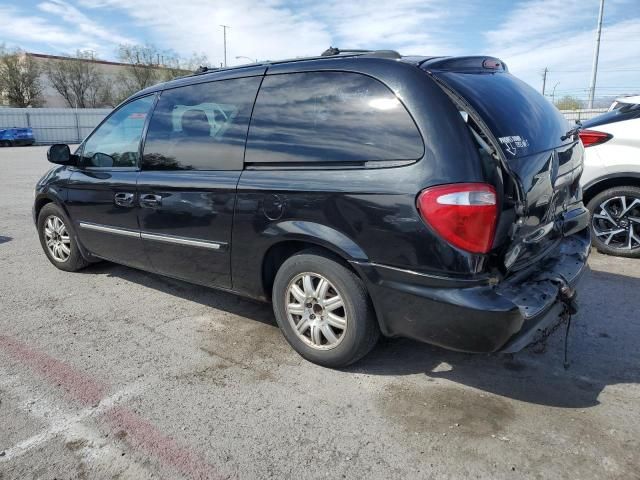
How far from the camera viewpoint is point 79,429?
2.60 m

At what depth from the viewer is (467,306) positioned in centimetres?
246

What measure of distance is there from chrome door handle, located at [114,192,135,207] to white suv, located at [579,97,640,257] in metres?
4.55

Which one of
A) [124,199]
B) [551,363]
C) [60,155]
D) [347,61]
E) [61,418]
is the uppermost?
[347,61]

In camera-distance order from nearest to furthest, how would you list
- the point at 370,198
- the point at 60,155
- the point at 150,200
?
the point at 370,198, the point at 150,200, the point at 60,155

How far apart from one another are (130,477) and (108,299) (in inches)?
97.0

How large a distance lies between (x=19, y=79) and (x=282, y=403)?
201ft

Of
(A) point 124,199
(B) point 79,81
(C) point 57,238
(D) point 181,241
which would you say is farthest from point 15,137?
(D) point 181,241

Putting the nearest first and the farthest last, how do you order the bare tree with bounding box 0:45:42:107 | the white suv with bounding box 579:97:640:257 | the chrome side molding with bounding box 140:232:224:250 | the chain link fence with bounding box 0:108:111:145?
the chrome side molding with bounding box 140:232:224:250
the white suv with bounding box 579:97:640:257
the chain link fence with bounding box 0:108:111:145
the bare tree with bounding box 0:45:42:107

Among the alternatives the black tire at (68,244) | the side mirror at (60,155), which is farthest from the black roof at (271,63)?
the black tire at (68,244)

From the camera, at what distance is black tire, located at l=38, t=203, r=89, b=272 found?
4.90 meters

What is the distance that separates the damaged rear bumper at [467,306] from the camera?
2.46 m

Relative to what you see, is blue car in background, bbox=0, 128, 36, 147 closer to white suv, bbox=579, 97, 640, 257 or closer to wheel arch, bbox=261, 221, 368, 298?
wheel arch, bbox=261, 221, 368, 298

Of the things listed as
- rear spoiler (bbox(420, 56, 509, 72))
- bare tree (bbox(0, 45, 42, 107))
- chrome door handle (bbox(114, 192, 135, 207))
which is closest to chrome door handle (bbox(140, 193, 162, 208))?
chrome door handle (bbox(114, 192, 135, 207))

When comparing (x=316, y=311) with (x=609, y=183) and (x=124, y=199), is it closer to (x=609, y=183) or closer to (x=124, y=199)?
(x=124, y=199)
